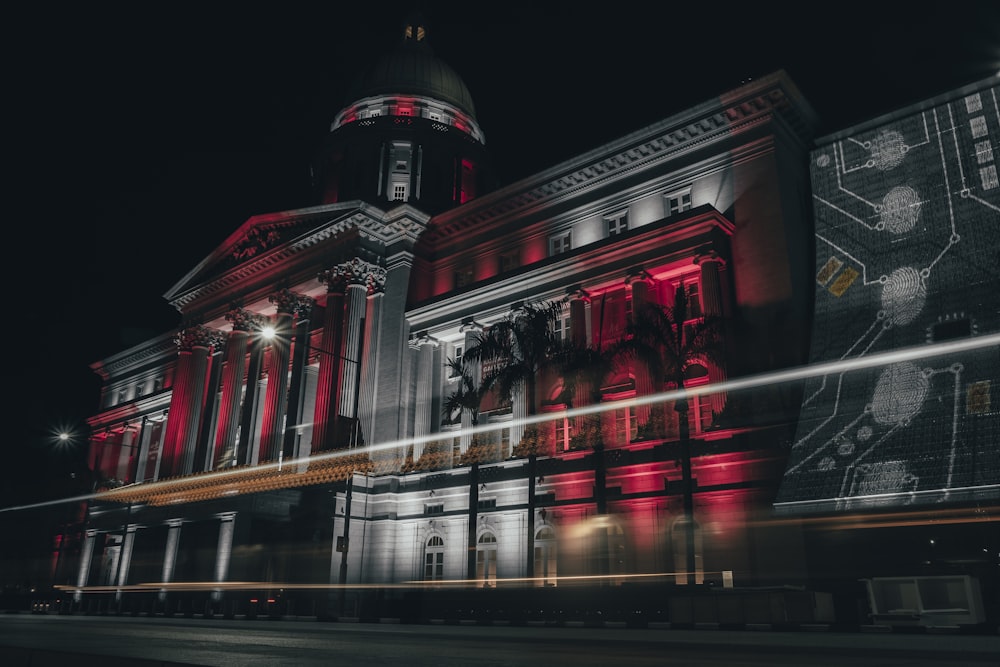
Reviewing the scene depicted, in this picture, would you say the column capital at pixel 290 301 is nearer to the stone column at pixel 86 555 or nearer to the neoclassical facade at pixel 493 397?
the neoclassical facade at pixel 493 397

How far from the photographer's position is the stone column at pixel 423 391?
39.8 meters

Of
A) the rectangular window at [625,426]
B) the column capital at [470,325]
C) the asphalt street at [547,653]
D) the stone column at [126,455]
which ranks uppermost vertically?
the column capital at [470,325]

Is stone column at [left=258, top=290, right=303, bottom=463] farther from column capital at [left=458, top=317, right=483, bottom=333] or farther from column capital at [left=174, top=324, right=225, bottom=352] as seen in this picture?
column capital at [left=458, top=317, right=483, bottom=333]

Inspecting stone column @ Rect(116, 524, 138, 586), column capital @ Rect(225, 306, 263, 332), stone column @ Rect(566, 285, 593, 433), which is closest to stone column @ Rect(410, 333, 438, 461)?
stone column @ Rect(566, 285, 593, 433)

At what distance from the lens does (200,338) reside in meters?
52.1

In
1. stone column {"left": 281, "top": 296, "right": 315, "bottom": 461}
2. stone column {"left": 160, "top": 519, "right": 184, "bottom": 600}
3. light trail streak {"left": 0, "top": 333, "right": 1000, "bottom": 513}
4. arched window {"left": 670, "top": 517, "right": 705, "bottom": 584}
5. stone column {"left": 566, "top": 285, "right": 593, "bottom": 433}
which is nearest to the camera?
light trail streak {"left": 0, "top": 333, "right": 1000, "bottom": 513}

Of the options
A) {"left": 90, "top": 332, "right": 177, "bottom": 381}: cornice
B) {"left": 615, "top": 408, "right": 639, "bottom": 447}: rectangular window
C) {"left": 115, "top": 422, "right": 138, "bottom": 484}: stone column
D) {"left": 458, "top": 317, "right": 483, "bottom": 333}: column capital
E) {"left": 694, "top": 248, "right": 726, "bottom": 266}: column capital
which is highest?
{"left": 90, "top": 332, "right": 177, "bottom": 381}: cornice

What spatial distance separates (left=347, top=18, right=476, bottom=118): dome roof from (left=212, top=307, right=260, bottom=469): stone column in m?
26.3

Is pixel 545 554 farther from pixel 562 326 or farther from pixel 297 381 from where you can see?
pixel 297 381

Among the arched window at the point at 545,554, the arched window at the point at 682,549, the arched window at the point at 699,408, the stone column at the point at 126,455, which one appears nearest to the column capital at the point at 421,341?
the arched window at the point at 545,554

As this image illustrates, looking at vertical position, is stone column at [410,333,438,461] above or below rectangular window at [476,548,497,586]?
above

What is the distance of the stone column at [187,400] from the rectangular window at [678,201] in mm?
33634

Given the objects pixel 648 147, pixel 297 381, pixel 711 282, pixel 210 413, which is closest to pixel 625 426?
pixel 711 282

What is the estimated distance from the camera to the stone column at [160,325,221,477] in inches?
1925
